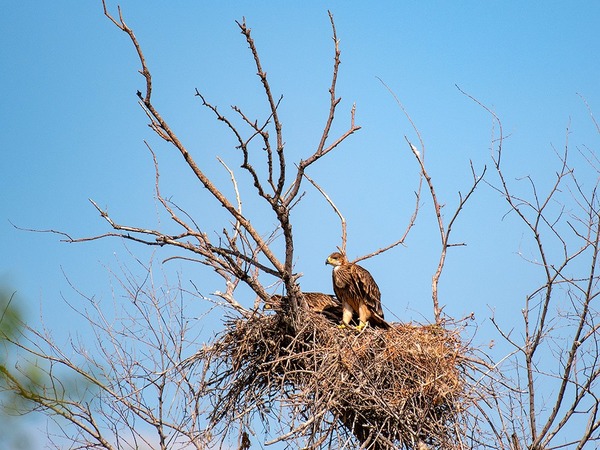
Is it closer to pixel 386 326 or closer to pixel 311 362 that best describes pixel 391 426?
pixel 311 362

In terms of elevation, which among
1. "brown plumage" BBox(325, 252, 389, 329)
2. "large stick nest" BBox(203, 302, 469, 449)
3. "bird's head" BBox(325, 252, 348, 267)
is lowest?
"large stick nest" BBox(203, 302, 469, 449)

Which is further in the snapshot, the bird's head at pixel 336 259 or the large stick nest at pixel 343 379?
the bird's head at pixel 336 259

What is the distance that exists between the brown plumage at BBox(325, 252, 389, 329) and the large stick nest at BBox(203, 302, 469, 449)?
549mm

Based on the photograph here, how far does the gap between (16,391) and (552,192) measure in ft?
15.1

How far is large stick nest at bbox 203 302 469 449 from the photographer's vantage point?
6.09 m

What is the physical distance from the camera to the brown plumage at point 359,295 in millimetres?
7297

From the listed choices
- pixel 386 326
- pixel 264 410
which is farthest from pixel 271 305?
pixel 386 326

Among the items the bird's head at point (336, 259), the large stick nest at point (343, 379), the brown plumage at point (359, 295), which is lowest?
the large stick nest at point (343, 379)

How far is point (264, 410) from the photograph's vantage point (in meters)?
6.51

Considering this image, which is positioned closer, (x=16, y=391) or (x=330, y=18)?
(x=330, y=18)

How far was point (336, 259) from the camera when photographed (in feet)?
25.2

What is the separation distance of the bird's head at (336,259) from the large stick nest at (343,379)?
1.09m

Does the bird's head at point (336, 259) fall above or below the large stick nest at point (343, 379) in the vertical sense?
above

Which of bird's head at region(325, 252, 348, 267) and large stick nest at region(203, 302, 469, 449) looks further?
bird's head at region(325, 252, 348, 267)
